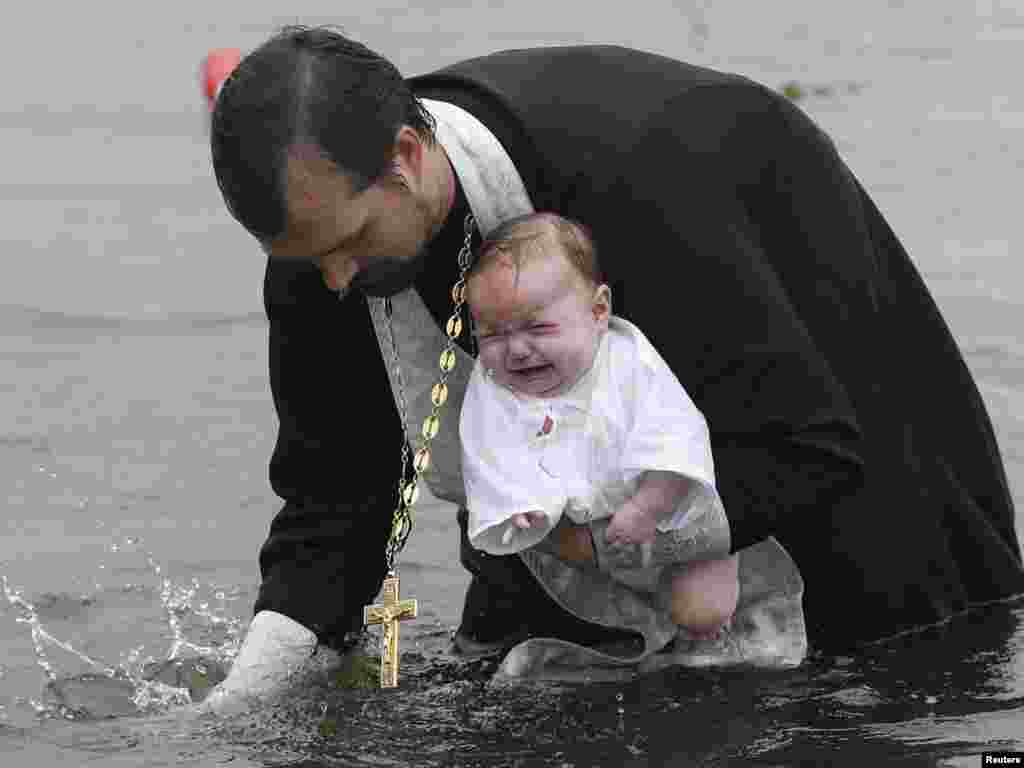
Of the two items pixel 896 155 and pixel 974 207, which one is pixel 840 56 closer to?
pixel 896 155

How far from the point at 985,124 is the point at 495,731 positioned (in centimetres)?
821

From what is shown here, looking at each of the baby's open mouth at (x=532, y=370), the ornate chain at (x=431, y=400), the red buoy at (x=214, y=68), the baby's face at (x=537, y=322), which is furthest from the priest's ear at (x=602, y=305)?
the red buoy at (x=214, y=68)

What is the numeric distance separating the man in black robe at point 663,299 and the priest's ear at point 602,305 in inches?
1.3

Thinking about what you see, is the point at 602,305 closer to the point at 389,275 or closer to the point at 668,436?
the point at 668,436

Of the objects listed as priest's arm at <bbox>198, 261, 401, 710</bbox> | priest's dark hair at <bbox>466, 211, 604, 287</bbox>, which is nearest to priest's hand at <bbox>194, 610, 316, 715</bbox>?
priest's arm at <bbox>198, 261, 401, 710</bbox>

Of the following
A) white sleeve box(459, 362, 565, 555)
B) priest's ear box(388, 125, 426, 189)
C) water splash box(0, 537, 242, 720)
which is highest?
priest's ear box(388, 125, 426, 189)

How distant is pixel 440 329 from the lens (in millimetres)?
4383

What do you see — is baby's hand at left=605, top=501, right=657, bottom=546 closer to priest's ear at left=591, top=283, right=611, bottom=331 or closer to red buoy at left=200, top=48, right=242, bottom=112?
priest's ear at left=591, top=283, right=611, bottom=331

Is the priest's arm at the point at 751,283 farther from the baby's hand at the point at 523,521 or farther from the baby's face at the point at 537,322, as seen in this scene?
the baby's hand at the point at 523,521

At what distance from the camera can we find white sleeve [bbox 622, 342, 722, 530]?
4.17 metres

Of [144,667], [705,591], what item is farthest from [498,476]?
[144,667]

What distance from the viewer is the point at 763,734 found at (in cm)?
469

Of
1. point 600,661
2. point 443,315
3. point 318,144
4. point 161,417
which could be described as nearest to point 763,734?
point 600,661

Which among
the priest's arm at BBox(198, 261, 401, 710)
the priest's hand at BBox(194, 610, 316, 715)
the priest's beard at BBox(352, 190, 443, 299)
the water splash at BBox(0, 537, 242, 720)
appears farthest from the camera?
the water splash at BBox(0, 537, 242, 720)
